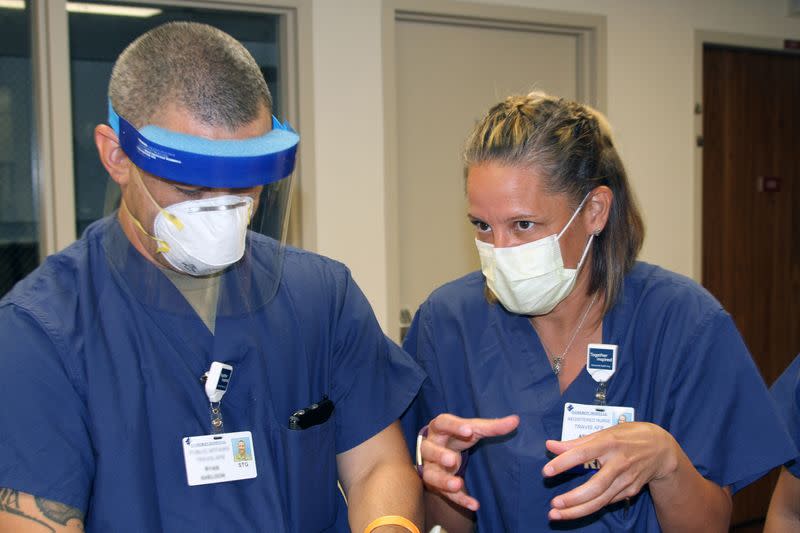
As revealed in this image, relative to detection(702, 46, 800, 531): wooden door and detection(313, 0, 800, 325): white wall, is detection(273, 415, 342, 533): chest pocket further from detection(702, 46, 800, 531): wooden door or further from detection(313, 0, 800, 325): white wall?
detection(702, 46, 800, 531): wooden door

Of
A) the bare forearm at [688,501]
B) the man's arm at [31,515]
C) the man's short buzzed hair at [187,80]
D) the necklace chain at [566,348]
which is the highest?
the man's short buzzed hair at [187,80]

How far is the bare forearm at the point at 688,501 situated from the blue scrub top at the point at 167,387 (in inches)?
18.4

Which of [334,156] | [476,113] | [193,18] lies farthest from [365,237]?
[193,18]

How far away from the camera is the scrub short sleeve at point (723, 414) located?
4.70ft

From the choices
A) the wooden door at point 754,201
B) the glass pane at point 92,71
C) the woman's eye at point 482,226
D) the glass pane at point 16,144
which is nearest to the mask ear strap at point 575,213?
the woman's eye at point 482,226

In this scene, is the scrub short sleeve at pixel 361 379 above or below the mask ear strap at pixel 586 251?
below

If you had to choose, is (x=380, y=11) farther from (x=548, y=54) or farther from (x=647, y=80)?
(x=647, y=80)

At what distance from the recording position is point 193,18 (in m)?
2.73

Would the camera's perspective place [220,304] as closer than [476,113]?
Yes

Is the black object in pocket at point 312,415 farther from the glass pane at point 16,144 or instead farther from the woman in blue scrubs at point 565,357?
the glass pane at point 16,144

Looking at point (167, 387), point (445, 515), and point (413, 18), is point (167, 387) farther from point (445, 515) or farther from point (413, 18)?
point (413, 18)

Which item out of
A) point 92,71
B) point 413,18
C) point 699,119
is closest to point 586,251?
point 413,18

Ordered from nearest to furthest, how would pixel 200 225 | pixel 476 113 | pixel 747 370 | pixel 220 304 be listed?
pixel 200 225 → pixel 220 304 → pixel 747 370 → pixel 476 113

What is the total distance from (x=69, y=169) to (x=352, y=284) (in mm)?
1408
